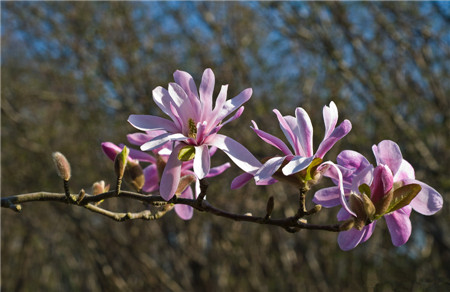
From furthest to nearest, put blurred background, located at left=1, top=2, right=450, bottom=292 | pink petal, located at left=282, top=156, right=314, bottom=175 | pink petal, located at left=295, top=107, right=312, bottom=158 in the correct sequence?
blurred background, located at left=1, top=2, right=450, bottom=292 < pink petal, located at left=295, top=107, right=312, bottom=158 < pink petal, located at left=282, top=156, right=314, bottom=175

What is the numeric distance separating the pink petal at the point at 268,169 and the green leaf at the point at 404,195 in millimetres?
235

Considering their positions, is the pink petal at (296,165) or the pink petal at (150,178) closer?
the pink petal at (296,165)

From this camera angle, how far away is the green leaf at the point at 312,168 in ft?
3.04

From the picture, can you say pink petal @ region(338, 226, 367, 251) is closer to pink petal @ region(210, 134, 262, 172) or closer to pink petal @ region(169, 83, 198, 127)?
pink petal @ region(210, 134, 262, 172)

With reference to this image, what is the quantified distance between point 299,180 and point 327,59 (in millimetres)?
2977

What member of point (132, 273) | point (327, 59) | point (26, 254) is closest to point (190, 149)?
point (327, 59)

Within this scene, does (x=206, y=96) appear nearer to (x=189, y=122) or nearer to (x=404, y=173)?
(x=189, y=122)

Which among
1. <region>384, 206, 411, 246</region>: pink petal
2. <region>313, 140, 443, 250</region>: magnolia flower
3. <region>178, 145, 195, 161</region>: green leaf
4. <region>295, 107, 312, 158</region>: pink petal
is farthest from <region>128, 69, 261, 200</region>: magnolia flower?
<region>384, 206, 411, 246</region>: pink petal

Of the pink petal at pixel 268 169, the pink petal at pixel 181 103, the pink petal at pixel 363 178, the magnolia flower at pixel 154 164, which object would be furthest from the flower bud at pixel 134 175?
the pink petal at pixel 363 178

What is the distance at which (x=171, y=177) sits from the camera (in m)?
0.95

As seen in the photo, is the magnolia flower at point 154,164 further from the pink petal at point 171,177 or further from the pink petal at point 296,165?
the pink petal at point 296,165

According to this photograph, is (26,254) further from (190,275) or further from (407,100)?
(407,100)

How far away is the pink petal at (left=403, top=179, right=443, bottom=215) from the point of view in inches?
38.0

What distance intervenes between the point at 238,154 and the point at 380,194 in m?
0.27
